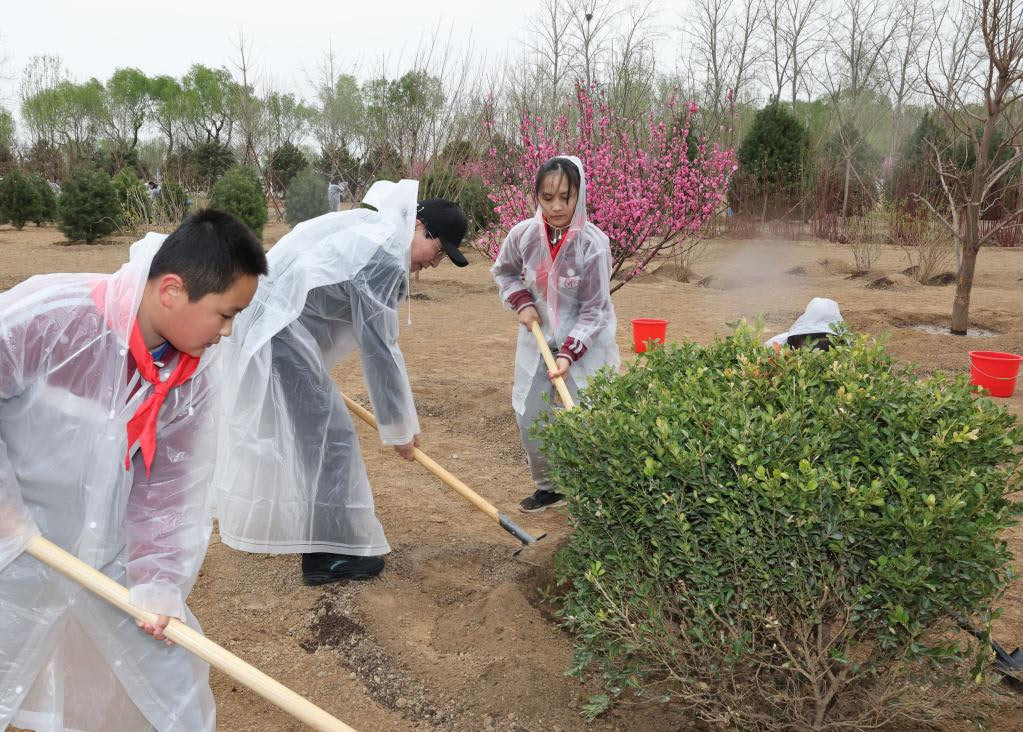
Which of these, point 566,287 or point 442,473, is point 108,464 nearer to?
point 442,473

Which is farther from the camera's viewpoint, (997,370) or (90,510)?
(997,370)

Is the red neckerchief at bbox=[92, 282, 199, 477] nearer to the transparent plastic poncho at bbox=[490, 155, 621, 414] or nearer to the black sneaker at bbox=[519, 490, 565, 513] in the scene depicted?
the transparent plastic poncho at bbox=[490, 155, 621, 414]

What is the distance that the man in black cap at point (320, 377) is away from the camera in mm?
2996

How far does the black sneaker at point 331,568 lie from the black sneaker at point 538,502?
102 centimetres

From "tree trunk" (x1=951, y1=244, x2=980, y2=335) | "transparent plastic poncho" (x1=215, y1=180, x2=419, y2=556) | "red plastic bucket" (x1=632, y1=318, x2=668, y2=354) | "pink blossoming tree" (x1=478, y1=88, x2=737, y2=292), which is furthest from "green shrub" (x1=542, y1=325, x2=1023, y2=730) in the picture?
"tree trunk" (x1=951, y1=244, x2=980, y2=335)

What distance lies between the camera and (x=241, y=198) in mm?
14438

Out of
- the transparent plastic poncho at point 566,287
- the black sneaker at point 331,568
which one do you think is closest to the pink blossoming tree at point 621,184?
the transparent plastic poncho at point 566,287

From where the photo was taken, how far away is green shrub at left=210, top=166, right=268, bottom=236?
14227mm

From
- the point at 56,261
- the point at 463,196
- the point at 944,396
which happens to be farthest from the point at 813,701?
the point at 56,261

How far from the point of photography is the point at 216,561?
11.3 ft

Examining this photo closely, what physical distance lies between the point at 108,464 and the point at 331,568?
153cm

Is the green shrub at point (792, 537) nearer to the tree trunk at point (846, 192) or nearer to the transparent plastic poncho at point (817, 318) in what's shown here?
the transparent plastic poncho at point (817, 318)

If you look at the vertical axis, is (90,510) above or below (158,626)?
above

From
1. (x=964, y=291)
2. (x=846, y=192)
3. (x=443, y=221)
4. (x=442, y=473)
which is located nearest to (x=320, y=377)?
(x=442, y=473)
